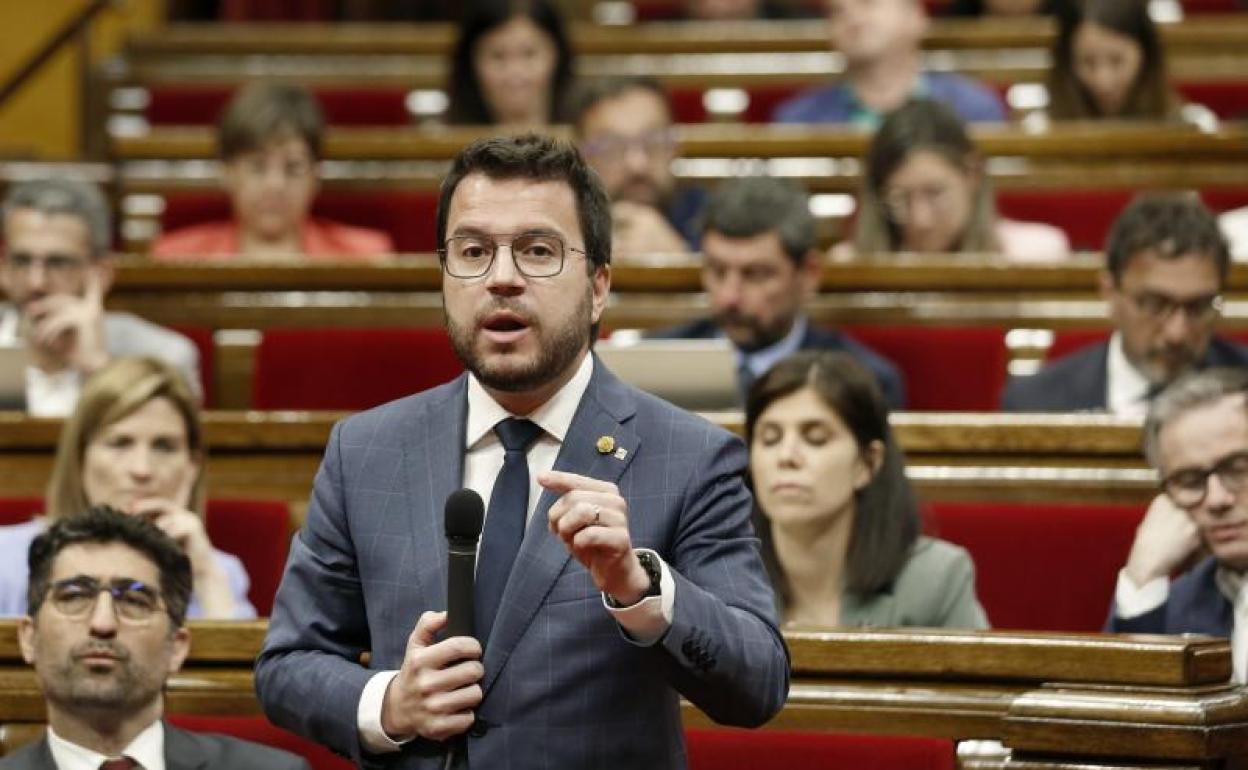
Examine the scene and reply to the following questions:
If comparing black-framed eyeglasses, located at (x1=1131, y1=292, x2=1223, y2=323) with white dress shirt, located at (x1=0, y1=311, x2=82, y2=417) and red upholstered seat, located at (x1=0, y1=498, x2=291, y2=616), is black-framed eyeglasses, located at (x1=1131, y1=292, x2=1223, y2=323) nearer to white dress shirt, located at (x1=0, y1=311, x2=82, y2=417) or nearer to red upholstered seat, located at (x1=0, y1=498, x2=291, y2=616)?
red upholstered seat, located at (x1=0, y1=498, x2=291, y2=616)

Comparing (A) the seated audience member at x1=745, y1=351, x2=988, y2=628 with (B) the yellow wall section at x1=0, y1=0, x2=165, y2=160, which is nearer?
(A) the seated audience member at x1=745, y1=351, x2=988, y2=628

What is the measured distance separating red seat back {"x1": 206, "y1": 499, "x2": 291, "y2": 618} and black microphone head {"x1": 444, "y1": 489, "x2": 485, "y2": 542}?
2.63 ft

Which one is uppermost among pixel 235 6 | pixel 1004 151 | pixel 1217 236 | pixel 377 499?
pixel 235 6

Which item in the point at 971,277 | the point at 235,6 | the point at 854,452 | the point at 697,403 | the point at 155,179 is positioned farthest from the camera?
the point at 235,6

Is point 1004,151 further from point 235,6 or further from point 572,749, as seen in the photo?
point 572,749

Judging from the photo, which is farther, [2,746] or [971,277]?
[971,277]

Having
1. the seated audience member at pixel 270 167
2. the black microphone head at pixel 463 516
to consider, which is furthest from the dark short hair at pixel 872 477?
the seated audience member at pixel 270 167

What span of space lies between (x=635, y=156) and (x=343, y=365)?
395 mm

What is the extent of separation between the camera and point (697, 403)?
1.57 metres

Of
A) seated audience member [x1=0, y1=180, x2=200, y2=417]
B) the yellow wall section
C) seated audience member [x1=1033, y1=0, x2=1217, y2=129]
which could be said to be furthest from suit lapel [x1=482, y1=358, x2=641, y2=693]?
the yellow wall section

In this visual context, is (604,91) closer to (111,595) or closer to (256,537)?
(256,537)

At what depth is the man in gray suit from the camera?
0.79 m

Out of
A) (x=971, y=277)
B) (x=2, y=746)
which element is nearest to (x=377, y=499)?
(x=2, y=746)

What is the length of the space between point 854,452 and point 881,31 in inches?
41.6
